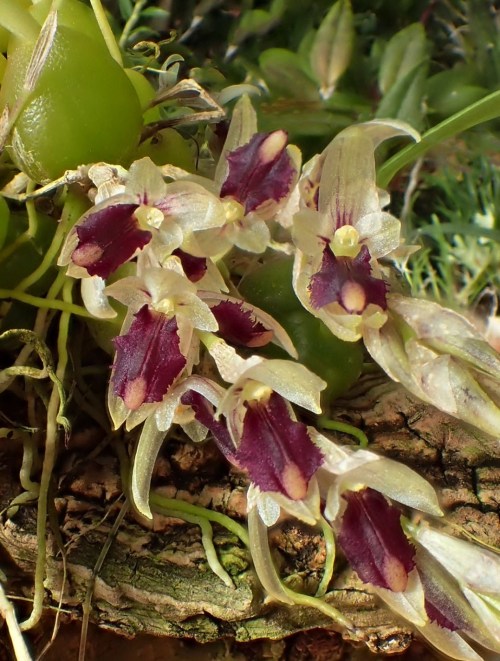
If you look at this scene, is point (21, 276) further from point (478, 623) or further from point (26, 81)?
point (478, 623)

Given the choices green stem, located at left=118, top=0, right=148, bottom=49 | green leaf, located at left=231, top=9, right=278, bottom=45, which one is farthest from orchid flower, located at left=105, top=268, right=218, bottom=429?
green leaf, located at left=231, top=9, right=278, bottom=45

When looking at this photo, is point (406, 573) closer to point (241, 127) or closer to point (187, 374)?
point (187, 374)

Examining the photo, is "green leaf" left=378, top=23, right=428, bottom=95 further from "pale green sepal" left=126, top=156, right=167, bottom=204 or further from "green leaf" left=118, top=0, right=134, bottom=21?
"pale green sepal" left=126, top=156, right=167, bottom=204

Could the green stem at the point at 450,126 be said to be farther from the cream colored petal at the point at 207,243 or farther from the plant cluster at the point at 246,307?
the cream colored petal at the point at 207,243

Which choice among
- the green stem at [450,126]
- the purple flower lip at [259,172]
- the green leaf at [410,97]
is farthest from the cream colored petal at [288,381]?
the green leaf at [410,97]

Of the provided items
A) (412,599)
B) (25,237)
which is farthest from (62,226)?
(412,599)

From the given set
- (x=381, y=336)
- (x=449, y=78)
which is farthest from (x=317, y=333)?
(x=449, y=78)
